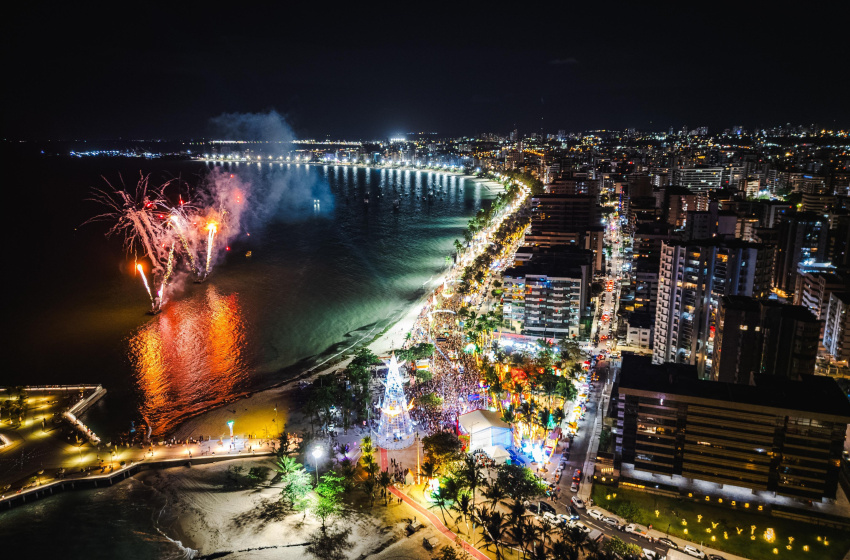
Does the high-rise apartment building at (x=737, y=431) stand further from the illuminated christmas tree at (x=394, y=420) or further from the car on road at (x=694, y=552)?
the illuminated christmas tree at (x=394, y=420)

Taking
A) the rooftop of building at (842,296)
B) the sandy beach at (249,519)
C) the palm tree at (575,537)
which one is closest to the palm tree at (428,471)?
the sandy beach at (249,519)

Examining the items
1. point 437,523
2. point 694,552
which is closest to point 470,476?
point 437,523

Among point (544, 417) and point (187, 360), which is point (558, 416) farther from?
point (187, 360)

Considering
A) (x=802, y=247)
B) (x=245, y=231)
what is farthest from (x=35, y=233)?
(x=802, y=247)

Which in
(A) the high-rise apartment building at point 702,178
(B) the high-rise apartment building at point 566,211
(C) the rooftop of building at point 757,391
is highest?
(A) the high-rise apartment building at point 702,178

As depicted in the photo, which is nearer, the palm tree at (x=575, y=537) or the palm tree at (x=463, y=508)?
the palm tree at (x=575, y=537)

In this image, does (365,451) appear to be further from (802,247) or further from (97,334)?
(802,247)

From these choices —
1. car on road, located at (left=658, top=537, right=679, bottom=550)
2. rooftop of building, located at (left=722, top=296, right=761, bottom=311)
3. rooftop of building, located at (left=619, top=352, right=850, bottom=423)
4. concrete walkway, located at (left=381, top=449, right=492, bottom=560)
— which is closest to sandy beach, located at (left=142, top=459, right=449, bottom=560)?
concrete walkway, located at (left=381, top=449, right=492, bottom=560)

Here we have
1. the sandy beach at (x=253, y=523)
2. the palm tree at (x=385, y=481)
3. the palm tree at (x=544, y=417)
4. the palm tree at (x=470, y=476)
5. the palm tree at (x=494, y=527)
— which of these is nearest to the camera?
the palm tree at (x=494, y=527)
